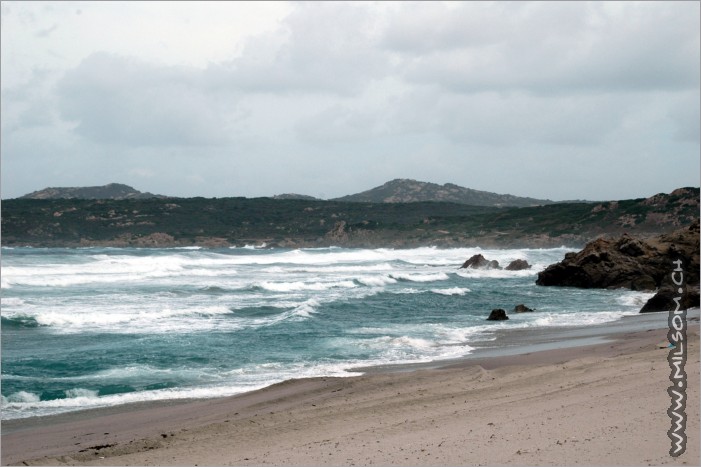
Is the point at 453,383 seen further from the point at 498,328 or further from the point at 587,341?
the point at 498,328

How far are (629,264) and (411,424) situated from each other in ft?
89.5

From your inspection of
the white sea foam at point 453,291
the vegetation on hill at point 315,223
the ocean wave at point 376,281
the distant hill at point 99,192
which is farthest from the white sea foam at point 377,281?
the distant hill at point 99,192

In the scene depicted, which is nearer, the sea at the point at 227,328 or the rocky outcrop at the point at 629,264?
the sea at the point at 227,328

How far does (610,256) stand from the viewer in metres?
33.6

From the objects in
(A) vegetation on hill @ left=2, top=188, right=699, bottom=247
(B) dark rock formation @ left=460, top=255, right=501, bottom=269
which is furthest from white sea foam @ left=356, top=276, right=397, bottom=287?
(A) vegetation on hill @ left=2, top=188, right=699, bottom=247

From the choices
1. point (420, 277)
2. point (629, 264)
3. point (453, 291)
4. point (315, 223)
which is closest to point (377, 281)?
point (420, 277)

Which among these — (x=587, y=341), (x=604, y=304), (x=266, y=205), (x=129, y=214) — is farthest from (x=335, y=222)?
(x=587, y=341)

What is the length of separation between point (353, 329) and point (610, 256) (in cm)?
1826

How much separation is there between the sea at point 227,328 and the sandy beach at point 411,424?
5.57ft

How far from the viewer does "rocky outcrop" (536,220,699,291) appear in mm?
32125

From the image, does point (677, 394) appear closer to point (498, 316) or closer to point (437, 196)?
point (498, 316)

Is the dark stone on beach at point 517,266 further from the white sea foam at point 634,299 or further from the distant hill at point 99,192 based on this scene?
the distant hill at point 99,192

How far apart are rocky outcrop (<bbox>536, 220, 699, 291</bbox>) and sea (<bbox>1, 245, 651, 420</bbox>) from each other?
1296mm

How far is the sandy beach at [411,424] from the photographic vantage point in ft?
21.4
